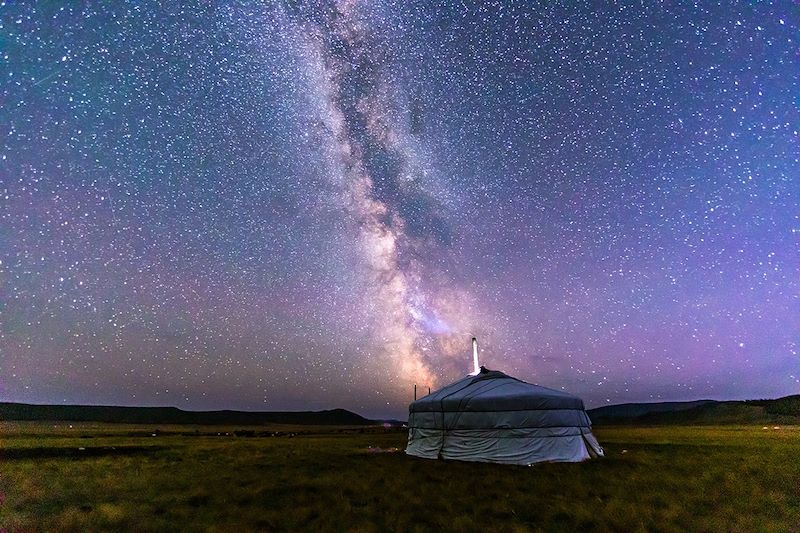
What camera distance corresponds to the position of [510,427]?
42.5ft

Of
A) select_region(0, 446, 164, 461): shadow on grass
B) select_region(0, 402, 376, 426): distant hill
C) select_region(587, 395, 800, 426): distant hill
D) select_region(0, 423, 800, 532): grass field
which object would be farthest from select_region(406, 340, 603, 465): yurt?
select_region(0, 402, 376, 426): distant hill

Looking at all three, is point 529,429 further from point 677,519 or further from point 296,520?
point 296,520

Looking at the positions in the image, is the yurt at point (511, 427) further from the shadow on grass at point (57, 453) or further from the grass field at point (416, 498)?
the shadow on grass at point (57, 453)

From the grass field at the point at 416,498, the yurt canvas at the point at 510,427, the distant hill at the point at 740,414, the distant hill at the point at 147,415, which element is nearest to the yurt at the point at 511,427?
the yurt canvas at the point at 510,427

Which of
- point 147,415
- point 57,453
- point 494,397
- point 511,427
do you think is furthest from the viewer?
point 147,415

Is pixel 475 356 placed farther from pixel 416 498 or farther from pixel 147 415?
pixel 147 415

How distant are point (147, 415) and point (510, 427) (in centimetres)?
11670

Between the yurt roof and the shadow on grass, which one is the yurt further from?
the shadow on grass

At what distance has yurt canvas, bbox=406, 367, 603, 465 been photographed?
12812mm

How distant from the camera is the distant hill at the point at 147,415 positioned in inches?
3698

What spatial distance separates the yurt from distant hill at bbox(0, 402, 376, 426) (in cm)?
9740

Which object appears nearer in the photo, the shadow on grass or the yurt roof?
the yurt roof

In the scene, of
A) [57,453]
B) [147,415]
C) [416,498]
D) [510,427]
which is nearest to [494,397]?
[510,427]

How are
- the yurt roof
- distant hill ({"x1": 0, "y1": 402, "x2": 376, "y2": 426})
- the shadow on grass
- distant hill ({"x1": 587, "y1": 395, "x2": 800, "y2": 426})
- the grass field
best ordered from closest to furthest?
1. the grass field
2. the yurt roof
3. the shadow on grass
4. distant hill ({"x1": 587, "y1": 395, "x2": 800, "y2": 426})
5. distant hill ({"x1": 0, "y1": 402, "x2": 376, "y2": 426})
